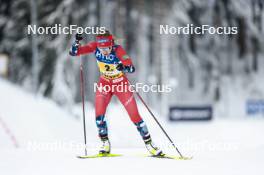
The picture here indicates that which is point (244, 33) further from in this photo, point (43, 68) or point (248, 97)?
point (43, 68)

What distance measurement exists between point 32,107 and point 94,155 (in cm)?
726

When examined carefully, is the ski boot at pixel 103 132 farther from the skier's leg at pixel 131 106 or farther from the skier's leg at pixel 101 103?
the skier's leg at pixel 131 106

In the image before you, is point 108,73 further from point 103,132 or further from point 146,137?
point 146,137

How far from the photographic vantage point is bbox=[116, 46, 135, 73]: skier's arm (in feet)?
23.1

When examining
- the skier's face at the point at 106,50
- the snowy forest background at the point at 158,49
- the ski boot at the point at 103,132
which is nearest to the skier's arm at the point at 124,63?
the skier's face at the point at 106,50

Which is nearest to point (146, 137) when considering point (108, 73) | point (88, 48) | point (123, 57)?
point (108, 73)

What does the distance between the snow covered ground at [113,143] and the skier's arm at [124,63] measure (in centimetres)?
110

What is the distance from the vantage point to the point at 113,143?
12.7 meters

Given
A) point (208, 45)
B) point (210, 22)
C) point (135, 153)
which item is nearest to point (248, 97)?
point (208, 45)

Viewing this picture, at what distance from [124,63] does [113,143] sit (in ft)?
19.0

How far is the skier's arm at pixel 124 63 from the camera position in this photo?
7.04 meters

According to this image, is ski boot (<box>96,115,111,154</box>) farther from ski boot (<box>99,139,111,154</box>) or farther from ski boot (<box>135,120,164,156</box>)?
ski boot (<box>135,120,164,156</box>)

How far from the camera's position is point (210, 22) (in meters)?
16.6

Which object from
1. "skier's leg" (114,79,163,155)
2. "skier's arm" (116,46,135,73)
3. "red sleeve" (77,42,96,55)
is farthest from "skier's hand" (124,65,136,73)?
"red sleeve" (77,42,96,55)
